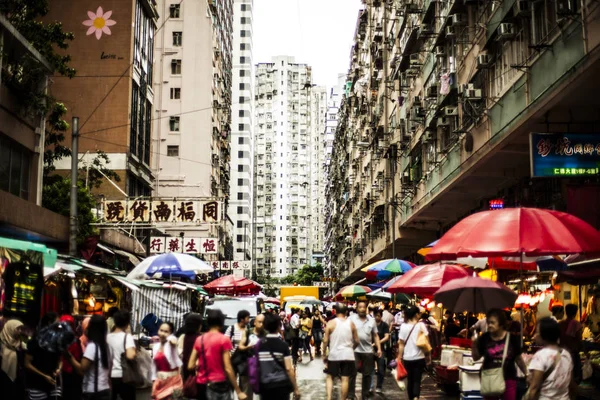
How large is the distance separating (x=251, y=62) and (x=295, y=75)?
43.8 metres

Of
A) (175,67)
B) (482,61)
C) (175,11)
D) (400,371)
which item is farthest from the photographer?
(175,11)

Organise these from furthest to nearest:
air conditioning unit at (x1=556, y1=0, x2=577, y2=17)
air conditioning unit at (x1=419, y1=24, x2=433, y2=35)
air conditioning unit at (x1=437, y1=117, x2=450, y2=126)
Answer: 1. air conditioning unit at (x1=419, y1=24, x2=433, y2=35)
2. air conditioning unit at (x1=437, y1=117, x2=450, y2=126)
3. air conditioning unit at (x1=556, y1=0, x2=577, y2=17)

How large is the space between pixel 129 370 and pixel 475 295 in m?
5.54

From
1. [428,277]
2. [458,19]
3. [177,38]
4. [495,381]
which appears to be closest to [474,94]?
[458,19]

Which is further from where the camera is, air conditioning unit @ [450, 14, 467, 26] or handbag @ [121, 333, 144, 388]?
air conditioning unit @ [450, 14, 467, 26]

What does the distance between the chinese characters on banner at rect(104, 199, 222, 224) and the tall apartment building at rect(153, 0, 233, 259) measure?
2202cm

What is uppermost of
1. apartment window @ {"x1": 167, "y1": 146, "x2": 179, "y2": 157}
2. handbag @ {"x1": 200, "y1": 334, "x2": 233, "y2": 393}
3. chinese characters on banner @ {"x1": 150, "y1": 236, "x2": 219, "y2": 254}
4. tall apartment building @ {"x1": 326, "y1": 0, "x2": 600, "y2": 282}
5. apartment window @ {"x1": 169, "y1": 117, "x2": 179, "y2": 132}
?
apartment window @ {"x1": 169, "y1": 117, "x2": 179, "y2": 132}

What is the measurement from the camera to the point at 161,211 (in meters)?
30.5

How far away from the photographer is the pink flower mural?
117ft

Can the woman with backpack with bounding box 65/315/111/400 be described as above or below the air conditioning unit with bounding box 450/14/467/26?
below

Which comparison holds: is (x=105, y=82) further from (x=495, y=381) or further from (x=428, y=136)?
(x=495, y=381)

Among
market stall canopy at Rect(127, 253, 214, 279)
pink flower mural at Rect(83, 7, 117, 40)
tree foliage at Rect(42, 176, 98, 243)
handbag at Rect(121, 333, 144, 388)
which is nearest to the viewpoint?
handbag at Rect(121, 333, 144, 388)

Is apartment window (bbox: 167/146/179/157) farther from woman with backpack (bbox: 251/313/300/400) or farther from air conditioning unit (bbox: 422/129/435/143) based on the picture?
woman with backpack (bbox: 251/313/300/400)

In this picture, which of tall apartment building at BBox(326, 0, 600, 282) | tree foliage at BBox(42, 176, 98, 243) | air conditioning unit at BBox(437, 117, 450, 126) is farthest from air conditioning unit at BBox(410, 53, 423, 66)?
tree foliage at BBox(42, 176, 98, 243)
